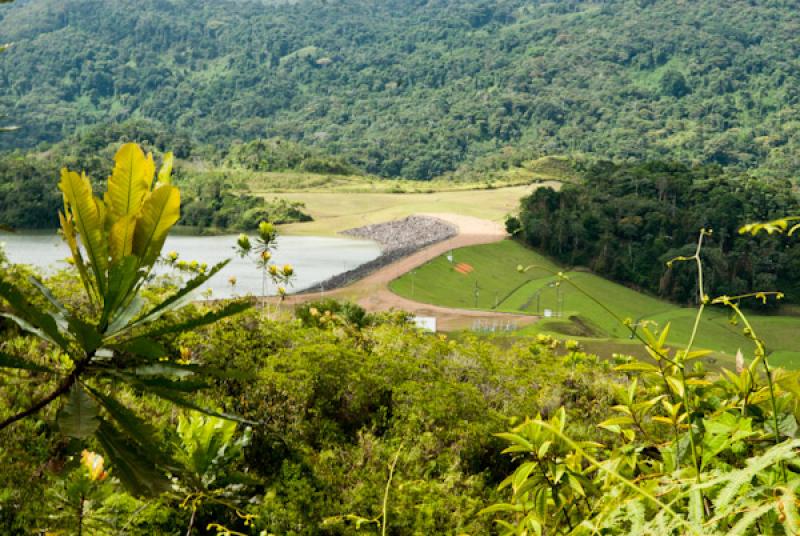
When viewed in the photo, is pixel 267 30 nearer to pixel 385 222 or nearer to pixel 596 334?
pixel 385 222

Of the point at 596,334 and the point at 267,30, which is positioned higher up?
the point at 267,30

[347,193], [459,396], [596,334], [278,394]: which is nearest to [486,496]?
[459,396]

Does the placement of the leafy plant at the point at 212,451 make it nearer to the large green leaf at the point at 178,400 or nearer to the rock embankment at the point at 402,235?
the large green leaf at the point at 178,400

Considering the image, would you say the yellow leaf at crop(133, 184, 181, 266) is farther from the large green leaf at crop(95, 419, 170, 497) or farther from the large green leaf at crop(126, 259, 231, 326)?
the large green leaf at crop(95, 419, 170, 497)

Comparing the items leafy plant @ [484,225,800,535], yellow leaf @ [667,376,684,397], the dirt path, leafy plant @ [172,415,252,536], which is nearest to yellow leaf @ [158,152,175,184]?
leafy plant @ [484,225,800,535]

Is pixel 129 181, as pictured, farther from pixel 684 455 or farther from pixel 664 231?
pixel 664 231

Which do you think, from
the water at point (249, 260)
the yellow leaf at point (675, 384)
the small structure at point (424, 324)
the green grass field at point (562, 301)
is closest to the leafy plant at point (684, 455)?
the yellow leaf at point (675, 384)

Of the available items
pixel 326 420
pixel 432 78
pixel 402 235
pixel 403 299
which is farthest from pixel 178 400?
pixel 432 78
